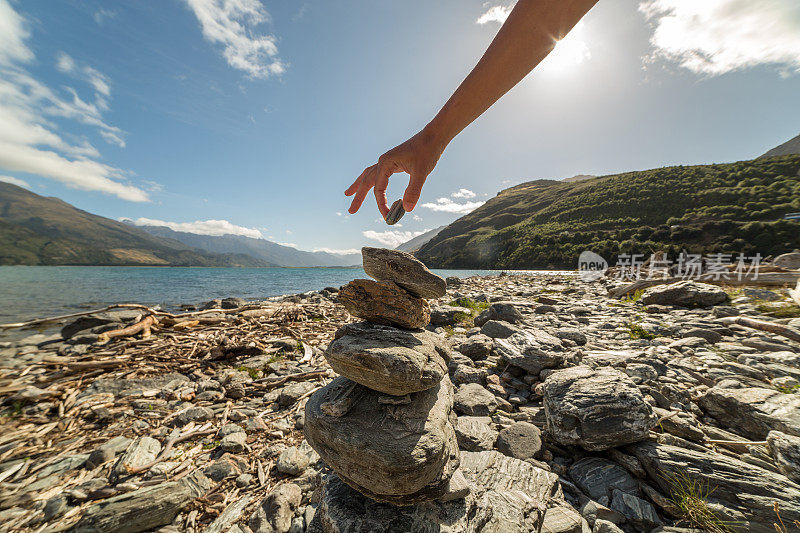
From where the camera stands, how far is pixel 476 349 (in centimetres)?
607

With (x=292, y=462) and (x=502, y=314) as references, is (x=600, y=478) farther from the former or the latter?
(x=502, y=314)

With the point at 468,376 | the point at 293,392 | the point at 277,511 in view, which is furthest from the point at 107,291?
the point at 468,376

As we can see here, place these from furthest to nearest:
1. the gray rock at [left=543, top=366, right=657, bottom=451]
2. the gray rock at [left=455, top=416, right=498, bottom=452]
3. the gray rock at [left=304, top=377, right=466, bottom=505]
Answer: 1. the gray rock at [left=455, top=416, right=498, bottom=452]
2. the gray rock at [left=543, top=366, right=657, bottom=451]
3. the gray rock at [left=304, top=377, right=466, bottom=505]

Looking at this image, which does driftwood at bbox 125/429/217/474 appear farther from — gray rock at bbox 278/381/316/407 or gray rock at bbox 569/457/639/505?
gray rock at bbox 569/457/639/505

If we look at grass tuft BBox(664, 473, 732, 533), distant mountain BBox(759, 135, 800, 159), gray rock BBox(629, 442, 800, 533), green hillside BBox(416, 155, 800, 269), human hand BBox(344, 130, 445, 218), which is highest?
distant mountain BBox(759, 135, 800, 159)

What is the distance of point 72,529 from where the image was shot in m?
2.16

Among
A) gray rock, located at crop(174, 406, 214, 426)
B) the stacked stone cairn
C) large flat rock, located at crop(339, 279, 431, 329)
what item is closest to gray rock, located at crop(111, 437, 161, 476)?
gray rock, located at crop(174, 406, 214, 426)

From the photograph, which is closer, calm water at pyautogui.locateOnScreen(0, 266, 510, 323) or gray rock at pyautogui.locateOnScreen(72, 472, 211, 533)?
gray rock at pyautogui.locateOnScreen(72, 472, 211, 533)

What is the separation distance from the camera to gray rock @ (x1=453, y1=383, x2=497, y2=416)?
13.0ft

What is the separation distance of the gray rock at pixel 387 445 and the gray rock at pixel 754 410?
12.0 feet

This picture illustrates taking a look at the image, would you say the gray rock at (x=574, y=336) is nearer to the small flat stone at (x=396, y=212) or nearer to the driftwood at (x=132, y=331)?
the small flat stone at (x=396, y=212)

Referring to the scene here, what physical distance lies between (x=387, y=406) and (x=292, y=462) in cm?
149

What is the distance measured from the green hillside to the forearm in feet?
210

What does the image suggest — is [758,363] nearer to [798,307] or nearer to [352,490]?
[798,307]
